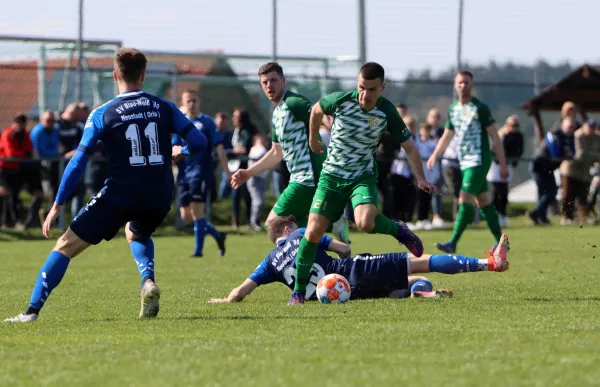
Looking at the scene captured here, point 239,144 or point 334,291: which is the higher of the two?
point 334,291

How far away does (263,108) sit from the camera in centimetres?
2570

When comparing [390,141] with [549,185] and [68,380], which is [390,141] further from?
[68,380]

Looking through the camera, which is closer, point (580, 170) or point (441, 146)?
point (441, 146)

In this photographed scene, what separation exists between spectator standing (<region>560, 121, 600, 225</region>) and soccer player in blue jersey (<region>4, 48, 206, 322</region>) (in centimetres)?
1561

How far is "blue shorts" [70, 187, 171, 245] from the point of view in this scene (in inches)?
326

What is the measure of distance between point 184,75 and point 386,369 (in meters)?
19.7

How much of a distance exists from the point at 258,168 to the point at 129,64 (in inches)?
106

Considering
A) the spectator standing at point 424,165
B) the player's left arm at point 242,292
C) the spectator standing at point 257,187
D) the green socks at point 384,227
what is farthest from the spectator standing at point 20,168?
the green socks at point 384,227

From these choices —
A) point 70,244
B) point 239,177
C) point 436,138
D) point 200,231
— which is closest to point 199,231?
point 200,231

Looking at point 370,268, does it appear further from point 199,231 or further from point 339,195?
point 199,231

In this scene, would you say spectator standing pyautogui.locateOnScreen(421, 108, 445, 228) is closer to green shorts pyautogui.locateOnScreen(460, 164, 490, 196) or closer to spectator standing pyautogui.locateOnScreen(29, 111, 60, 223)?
spectator standing pyautogui.locateOnScreen(29, 111, 60, 223)

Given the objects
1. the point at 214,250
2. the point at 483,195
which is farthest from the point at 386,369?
the point at 214,250

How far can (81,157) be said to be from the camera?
26.8 ft

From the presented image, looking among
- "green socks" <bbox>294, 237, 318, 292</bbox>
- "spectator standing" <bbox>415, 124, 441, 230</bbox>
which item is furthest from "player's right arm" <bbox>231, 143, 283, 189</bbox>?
"spectator standing" <bbox>415, 124, 441, 230</bbox>
